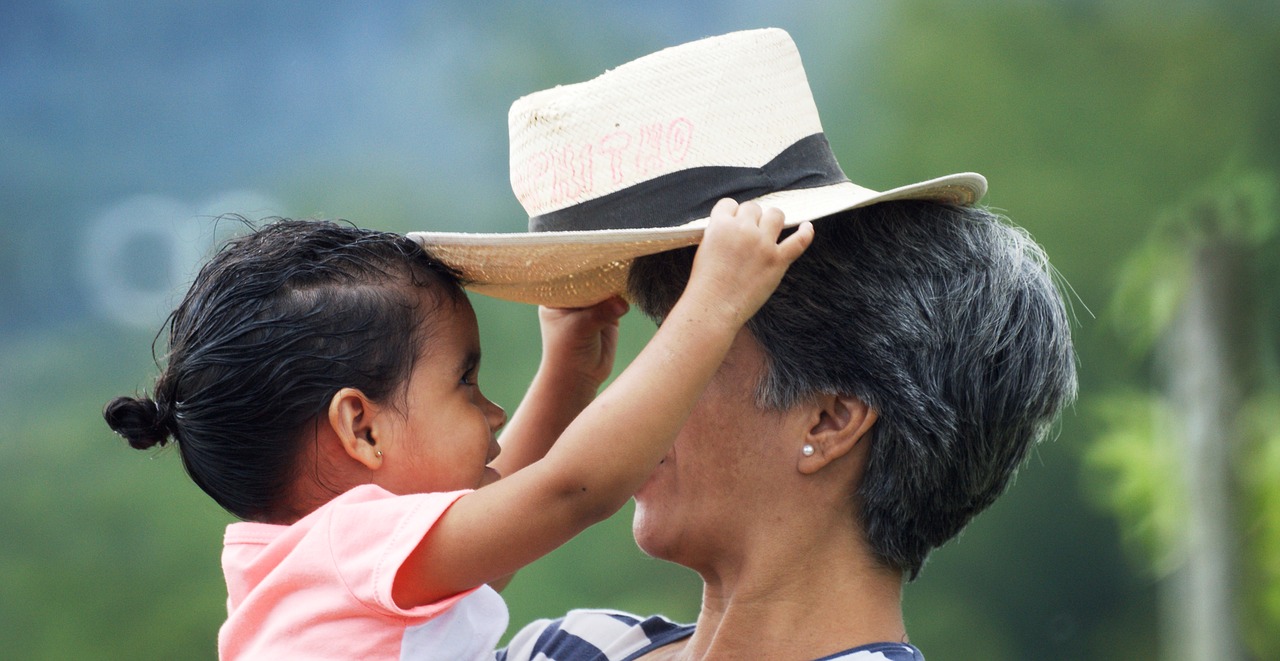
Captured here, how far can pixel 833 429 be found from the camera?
180 centimetres

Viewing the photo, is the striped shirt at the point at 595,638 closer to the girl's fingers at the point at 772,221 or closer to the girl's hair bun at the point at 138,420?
the girl's hair bun at the point at 138,420

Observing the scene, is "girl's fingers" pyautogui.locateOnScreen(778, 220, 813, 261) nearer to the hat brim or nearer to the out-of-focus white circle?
the hat brim

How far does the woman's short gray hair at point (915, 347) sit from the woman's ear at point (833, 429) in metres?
0.02

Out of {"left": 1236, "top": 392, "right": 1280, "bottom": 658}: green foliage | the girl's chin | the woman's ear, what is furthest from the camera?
{"left": 1236, "top": 392, "right": 1280, "bottom": 658}: green foliage

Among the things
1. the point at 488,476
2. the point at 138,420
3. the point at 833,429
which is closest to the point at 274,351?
the point at 138,420

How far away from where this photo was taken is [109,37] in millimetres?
4363

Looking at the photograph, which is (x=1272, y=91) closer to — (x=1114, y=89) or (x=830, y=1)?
(x=1114, y=89)

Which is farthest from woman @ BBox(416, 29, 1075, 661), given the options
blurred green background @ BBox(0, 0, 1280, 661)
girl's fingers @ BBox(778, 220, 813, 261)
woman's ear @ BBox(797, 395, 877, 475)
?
blurred green background @ BBox(0, 0, 1280, 661)

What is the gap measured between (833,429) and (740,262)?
430 millimetres

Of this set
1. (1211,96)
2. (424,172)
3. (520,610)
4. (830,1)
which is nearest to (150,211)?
(424,172)

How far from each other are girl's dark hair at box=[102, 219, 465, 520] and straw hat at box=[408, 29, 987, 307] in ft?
0.51

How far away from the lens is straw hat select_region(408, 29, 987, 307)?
1.65 metres

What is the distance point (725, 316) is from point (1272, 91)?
4.02 m

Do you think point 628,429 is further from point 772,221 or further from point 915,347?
point 915,347
